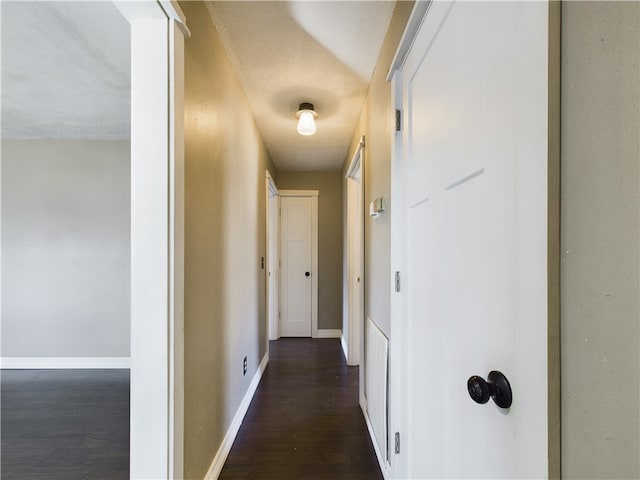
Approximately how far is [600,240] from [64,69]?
279 cm

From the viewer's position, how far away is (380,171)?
177 cm

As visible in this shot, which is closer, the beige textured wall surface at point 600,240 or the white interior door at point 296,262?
the beige textured wall surface at point 600,240

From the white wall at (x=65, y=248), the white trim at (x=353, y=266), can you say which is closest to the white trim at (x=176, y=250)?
the white trim at (x=353, y=266)

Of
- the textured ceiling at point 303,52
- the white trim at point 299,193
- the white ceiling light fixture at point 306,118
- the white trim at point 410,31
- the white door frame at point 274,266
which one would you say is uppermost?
the textured ceiling at point 303,52

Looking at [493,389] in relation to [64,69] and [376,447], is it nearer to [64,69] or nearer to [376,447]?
[376,447]

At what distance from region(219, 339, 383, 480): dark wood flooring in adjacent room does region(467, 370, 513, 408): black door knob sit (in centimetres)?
136

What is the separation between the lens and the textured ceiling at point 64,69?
1448 mm

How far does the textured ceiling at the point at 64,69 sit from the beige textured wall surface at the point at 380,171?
134cm

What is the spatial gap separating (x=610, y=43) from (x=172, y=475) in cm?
Answer: 158

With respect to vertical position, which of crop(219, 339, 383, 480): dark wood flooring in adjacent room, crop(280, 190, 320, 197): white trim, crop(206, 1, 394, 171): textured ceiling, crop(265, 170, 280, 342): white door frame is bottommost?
crop(219, 339, 383, 480): dark wood flooring in adjacent room

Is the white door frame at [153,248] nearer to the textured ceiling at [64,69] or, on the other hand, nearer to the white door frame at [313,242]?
the textured ceiling at [64,69]

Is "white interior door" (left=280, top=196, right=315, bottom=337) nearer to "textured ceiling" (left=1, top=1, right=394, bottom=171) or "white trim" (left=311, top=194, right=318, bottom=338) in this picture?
"white trim" (left=311, top=194, right=318, bottom=338)

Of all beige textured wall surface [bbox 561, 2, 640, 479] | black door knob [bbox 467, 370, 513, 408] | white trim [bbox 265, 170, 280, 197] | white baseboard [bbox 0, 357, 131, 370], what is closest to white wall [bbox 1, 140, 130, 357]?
white baseboard [bbox 0, 357, 131, 370]

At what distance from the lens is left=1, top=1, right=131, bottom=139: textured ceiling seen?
145 cm
